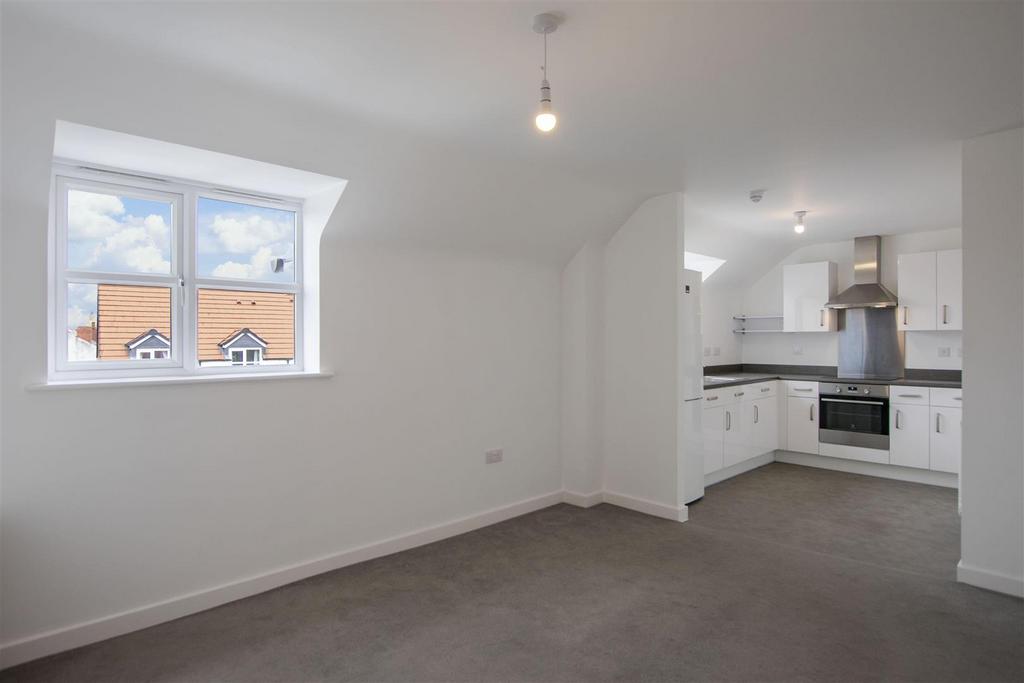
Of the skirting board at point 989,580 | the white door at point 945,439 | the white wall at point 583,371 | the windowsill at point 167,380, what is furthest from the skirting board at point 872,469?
the windowsill at point 167,380

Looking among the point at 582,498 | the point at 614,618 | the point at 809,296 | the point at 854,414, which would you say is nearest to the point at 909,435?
the point at 854,414

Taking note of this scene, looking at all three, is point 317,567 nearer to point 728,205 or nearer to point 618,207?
point 618,207

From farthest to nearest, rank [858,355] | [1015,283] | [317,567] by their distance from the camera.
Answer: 1. [858,355]
2. [317,567]
3. [1015,283]

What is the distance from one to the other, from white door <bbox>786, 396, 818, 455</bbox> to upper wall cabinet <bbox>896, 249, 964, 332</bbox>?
1.22 meters

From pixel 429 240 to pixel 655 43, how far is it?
2084 mm

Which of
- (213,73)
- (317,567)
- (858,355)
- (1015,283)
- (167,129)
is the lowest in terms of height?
(317,567)

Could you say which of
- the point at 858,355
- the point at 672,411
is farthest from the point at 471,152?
the point at 858,355

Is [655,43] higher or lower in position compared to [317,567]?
higher

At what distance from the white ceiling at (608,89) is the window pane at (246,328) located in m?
0.69

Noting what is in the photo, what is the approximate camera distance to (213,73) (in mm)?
2393

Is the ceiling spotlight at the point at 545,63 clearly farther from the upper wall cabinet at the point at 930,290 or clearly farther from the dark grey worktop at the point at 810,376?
the upper wall cabinet at the point at 930,290

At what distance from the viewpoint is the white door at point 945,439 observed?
5.16 meters

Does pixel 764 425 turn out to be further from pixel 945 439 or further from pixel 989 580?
pixel 989 580

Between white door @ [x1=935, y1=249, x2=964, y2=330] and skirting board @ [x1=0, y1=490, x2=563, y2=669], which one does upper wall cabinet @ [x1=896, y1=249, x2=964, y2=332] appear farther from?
skirting board @ [x1=0, y1=490, x2=563, y2=669]
